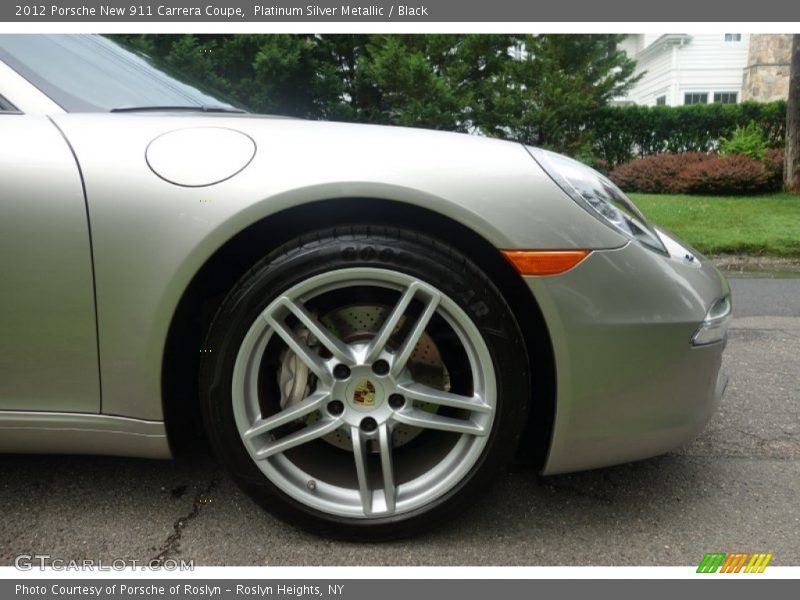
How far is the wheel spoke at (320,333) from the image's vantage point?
1488mm

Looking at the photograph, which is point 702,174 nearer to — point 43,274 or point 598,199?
point 598,199

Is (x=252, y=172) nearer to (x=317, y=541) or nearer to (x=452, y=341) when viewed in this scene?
(x=452, y=341)

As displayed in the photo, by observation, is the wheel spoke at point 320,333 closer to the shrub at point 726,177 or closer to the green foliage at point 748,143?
the shrub at point 726,177

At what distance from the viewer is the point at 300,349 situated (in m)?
1.51

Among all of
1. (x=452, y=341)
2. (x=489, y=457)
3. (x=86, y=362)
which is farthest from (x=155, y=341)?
(x=489, y=457)

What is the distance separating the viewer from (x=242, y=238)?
1558 mm

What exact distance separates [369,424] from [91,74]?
1.46m

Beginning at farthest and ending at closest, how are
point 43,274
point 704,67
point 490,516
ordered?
point 704,67 → point 490,516 → point 43,274

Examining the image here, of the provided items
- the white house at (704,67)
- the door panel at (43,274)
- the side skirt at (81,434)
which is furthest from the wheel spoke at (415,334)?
the white house at (704,67)

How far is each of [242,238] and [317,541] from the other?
89 cm

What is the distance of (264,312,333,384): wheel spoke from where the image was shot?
1.49 m

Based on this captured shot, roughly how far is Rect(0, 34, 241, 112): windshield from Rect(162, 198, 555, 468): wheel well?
66 cm

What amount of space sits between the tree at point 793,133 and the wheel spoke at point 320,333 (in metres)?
11.8

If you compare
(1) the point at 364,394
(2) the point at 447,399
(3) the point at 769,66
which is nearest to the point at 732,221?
(2) the point at 447,399
